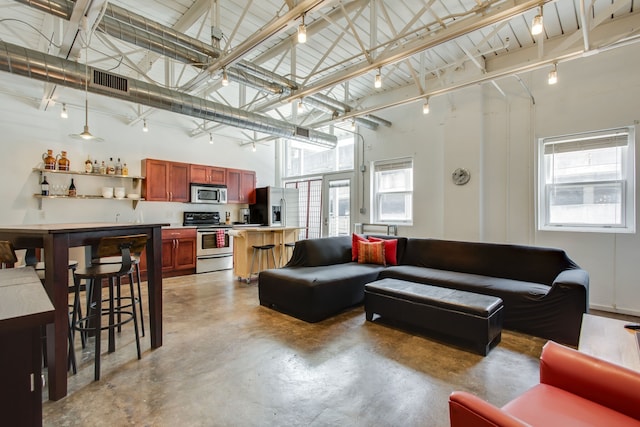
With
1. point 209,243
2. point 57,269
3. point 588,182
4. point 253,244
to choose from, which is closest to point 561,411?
point 57,269

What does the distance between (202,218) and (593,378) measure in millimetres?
6654

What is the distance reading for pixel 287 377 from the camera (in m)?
2.28

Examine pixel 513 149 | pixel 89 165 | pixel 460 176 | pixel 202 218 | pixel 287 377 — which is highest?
pixel 513 149

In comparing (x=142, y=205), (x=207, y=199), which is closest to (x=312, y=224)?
(x=207, y=199)

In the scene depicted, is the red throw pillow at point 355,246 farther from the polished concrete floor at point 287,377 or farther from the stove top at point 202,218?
the stove top at point 202,218

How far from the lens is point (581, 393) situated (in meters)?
1.33

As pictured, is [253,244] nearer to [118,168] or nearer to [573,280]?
[118,168]

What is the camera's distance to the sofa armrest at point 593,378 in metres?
1.20

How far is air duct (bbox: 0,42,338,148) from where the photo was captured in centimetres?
277

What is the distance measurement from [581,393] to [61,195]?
22.1 ft

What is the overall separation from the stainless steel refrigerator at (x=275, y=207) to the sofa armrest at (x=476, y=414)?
6.50 m

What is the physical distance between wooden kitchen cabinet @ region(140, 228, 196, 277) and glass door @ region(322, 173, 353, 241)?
3034 mm

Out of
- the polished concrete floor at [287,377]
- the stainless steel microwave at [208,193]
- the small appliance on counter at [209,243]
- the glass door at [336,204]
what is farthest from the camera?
the glass door at [336,204]

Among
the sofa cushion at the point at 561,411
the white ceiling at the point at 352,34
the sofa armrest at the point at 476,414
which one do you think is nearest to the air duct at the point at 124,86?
the white ceiling at the point at 352,34
